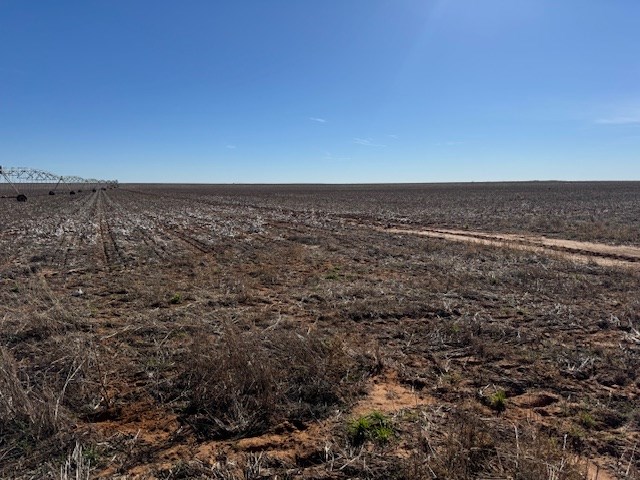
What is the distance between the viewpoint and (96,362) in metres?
5.02

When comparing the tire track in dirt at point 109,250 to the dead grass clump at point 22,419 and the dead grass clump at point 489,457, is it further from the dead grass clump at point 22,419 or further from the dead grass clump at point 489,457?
the dead grass clump at point 489,457

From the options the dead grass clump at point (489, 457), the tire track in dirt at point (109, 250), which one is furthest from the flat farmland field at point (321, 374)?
the tire track in dirt at point (109, 250)

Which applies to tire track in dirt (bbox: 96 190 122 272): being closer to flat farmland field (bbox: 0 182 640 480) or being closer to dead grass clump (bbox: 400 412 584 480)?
flat farmland field (bbox: 0 182 640 480)

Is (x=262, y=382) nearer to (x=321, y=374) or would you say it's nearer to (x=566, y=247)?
(x=321, y=374)

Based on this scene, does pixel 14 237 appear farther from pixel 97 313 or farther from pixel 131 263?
pixel 97 313

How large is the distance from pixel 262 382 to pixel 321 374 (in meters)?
0.76

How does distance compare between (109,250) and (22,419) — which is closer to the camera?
(22,419)

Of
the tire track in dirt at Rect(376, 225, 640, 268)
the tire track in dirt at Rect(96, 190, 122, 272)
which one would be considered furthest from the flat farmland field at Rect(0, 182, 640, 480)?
the tire track in dirt at Rect(376, 225, 640, 268)

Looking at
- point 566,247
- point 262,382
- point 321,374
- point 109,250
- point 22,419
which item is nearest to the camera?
point 22,419

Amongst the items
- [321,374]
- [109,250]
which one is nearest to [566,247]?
[321,374]

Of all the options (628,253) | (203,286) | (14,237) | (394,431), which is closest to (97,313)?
(203,286)

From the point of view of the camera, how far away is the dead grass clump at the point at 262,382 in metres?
4.34

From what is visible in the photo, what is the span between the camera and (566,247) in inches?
637

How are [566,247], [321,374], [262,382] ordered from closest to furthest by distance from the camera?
1. [262,382]
2. [321,374]
3. [566,247]
